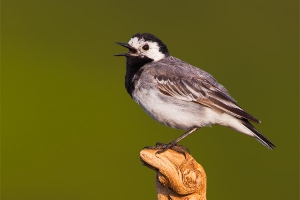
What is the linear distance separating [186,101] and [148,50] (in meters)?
1.18

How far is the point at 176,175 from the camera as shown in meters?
6.97

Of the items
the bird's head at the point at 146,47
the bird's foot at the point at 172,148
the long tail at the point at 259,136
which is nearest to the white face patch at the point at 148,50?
the bird's head at the point at 146,47

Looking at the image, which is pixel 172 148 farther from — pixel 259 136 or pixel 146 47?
pixel 146 47

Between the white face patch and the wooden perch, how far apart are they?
81.7 inches

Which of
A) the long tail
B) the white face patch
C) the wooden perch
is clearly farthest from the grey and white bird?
the wooden perch

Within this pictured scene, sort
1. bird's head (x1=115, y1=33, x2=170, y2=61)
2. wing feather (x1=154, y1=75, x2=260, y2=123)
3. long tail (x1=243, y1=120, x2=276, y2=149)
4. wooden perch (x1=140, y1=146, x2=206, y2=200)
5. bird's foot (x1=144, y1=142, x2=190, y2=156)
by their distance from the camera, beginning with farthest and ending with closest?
1. bird's head (x1=115, y1=33, x2=170, y2=61)
2. long tail (x1=243, y1=120, x2=276, y2=149)
3. wing feather (x1=154, y1=75, x2=260, y2=123)
4. bird's foot (x1=144, y1=142, x2=190, y2=156)
5. wooden perch (x1=140, y1=146, x2=206, y2=200)

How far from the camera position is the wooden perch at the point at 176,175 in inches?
274

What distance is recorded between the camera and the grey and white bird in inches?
320

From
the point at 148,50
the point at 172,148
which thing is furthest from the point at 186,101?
the point at 148,50

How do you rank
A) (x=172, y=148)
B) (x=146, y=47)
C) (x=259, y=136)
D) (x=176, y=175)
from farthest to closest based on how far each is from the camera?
1. (x=146, y=47)
2. (x=259, y=136)
3. (x=172, y=148)
4. (x=176, y=175)

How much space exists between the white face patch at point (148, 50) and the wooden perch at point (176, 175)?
81.7 inches

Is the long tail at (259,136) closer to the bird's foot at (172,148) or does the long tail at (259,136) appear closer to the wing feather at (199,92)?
the wing feather at (199,92)

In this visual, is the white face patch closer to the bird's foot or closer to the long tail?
the bird's foot

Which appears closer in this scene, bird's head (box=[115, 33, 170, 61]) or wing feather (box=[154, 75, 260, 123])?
wing feather (box=[154, 75, 260, 123])
